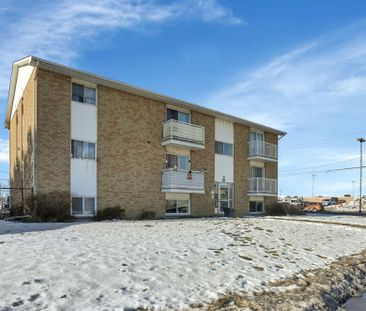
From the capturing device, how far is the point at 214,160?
28.8 metres

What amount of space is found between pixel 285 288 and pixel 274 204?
83.1 feet

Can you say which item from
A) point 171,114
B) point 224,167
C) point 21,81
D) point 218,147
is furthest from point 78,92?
point 224,167

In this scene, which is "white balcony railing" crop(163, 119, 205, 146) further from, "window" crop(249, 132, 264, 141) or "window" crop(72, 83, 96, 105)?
"window" crop(249, 132, 264, 141)

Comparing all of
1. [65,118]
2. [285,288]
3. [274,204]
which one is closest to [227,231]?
[285,288]

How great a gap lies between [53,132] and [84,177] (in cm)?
274

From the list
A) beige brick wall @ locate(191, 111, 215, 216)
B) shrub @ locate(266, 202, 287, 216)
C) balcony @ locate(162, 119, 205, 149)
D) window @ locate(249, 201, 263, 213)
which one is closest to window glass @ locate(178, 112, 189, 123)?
beige brick wall @ locate(191, 111, 215, 216)

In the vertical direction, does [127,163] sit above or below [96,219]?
above

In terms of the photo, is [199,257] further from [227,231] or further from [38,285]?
[227,231]

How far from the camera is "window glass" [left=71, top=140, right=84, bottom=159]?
20812 mm

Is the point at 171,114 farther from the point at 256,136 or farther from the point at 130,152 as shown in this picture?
the point at 256,136

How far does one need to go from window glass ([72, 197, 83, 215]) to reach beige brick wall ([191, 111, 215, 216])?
27.7 ft

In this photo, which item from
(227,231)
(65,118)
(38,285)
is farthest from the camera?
(65,118)

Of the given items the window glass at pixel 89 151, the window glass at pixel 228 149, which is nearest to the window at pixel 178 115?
the window glass at pixel 228 149

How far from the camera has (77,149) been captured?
2098cm
